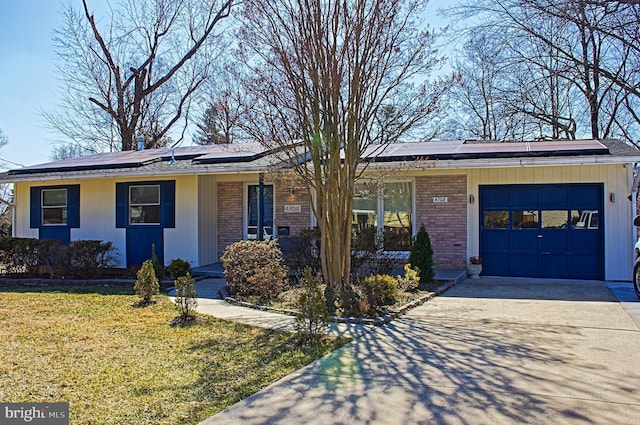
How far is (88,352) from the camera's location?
5703 mm

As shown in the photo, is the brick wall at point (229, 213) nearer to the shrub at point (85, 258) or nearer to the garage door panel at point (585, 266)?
the shrub at point (85, 258)

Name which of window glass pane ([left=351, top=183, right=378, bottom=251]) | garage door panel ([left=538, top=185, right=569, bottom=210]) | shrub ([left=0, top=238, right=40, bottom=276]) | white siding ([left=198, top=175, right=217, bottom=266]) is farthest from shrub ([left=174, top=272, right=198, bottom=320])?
garage door panel ([left=538, top=185, right=569, bottom=210])

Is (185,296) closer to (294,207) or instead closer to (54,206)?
(294,207)

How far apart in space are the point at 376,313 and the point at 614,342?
296 centimetres

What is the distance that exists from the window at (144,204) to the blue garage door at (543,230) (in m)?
8.34

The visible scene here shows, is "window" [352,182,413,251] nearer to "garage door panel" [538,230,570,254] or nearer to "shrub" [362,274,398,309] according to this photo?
"garage door panel" [538,230,570,254]

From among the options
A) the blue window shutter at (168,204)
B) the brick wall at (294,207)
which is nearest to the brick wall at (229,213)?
the brick wall at (294,207)

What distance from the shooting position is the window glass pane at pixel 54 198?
50.0ft

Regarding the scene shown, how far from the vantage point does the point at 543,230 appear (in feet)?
39.3

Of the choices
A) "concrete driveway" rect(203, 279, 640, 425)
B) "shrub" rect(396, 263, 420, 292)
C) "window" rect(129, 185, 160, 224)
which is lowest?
"concrete driveway" rect(203, 279, 640, 425)

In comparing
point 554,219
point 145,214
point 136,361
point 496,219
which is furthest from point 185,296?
point 554,219

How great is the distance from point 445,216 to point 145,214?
7.87 meters

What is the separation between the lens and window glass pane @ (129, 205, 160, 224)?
1402 cm

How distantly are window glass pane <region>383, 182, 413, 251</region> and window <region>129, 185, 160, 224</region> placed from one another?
606 centimetres
